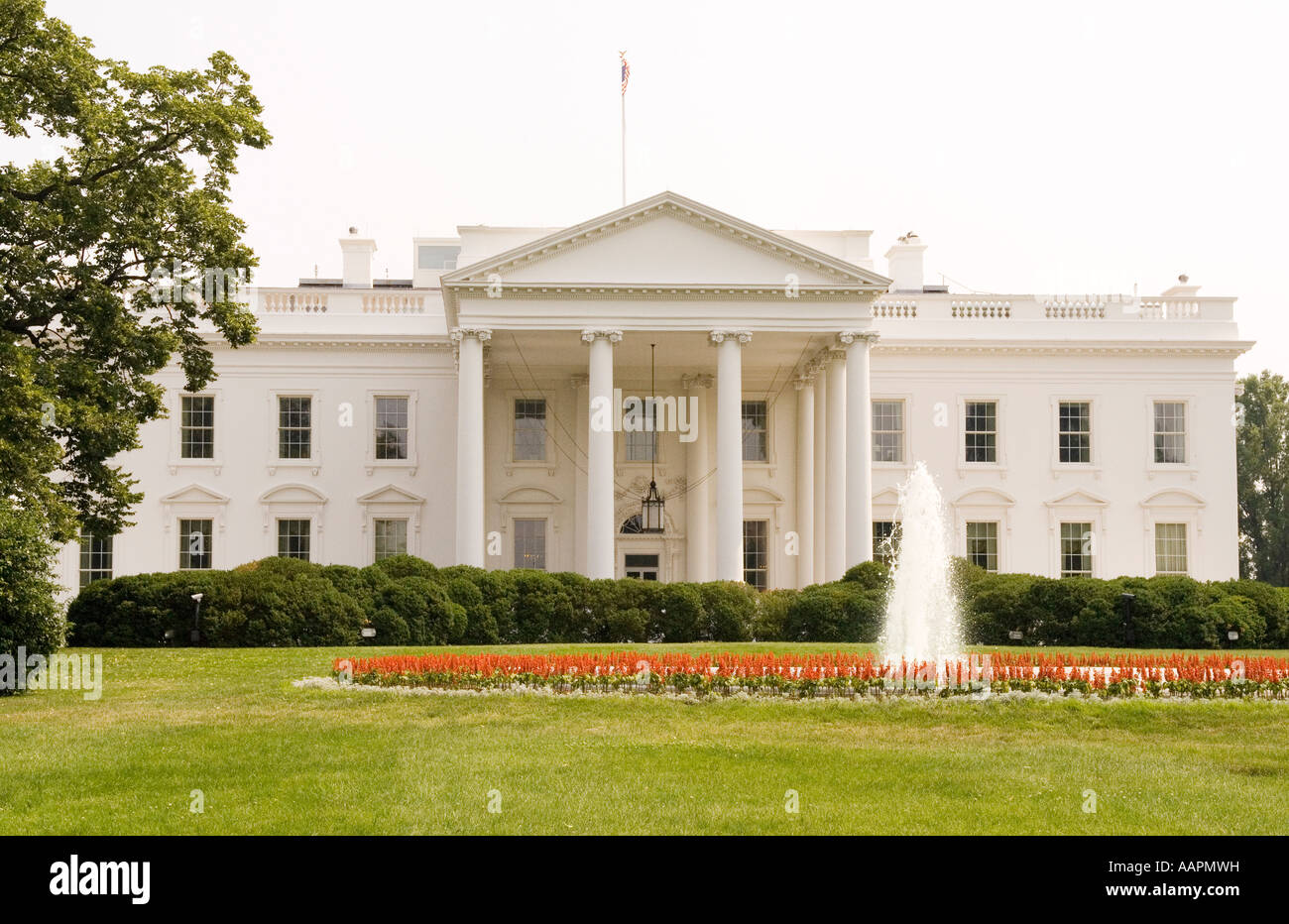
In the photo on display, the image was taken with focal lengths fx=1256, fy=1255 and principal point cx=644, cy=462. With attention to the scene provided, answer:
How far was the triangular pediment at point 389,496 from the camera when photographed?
3997cm

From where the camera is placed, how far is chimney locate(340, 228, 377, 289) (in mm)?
46094

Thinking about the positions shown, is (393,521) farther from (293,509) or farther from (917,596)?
(917,596)

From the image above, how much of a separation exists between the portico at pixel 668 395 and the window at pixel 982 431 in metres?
5.26

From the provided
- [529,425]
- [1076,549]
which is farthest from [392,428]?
[1076,549]

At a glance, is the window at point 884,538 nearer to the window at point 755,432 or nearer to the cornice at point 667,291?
the window at point 755,432

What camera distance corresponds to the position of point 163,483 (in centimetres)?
3956

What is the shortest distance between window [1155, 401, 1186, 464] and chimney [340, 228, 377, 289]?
1103 inches

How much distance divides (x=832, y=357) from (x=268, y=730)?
2535cm

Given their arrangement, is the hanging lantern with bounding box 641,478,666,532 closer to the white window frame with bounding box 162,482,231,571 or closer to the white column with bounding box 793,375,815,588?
the white column with bounding box 793,375,815,588

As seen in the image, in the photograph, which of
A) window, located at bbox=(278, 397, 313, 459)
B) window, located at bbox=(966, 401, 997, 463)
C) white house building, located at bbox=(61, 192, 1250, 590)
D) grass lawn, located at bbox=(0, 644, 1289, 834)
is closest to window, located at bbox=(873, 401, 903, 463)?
white house building, located at bbox=(61, 192, 1250, 590)

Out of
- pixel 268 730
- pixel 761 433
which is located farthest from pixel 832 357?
pixel 268 730

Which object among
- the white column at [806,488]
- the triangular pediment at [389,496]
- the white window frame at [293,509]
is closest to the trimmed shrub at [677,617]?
the white column at [806,488]

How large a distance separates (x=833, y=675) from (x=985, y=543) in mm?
25659
